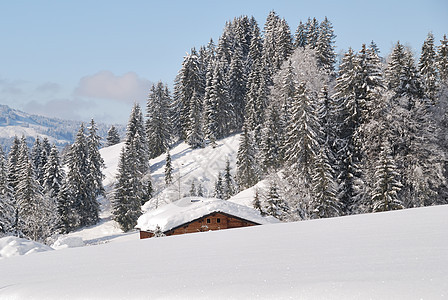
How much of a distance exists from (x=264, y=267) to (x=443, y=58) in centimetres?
5539

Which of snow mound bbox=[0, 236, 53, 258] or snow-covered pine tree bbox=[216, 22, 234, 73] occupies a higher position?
snow-covered pine tree bbox=[216, 22, 234, 73]

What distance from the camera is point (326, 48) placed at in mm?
63938

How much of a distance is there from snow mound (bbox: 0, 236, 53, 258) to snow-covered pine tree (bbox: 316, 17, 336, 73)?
5439cm

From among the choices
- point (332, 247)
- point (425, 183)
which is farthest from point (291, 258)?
point (425, 183)

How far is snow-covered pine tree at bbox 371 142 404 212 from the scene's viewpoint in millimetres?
28906

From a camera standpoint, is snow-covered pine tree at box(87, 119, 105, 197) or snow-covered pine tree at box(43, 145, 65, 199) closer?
snow-covered pine tree at box(43, 145, 65, 199)

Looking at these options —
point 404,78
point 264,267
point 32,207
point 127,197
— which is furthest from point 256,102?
point 264,267

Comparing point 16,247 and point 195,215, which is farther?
point 195,215

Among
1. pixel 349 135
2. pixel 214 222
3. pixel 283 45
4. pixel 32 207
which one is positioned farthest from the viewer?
pixel 283 45

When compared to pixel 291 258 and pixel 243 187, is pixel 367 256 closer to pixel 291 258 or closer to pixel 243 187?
pixel 291 258

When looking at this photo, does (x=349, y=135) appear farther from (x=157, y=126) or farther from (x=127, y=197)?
(x=157, y=126)

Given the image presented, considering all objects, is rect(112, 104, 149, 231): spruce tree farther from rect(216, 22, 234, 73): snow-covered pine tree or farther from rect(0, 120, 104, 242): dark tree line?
rect(216, 22, 234, 73): snow-covered pine tree

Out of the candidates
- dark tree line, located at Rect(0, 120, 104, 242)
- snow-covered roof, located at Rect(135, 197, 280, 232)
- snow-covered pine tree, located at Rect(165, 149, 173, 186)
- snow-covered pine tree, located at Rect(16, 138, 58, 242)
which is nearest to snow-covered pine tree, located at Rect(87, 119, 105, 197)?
dark tree line, located at Rect(0, 120, 104, 242)

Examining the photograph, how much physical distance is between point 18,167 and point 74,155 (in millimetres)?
8082
